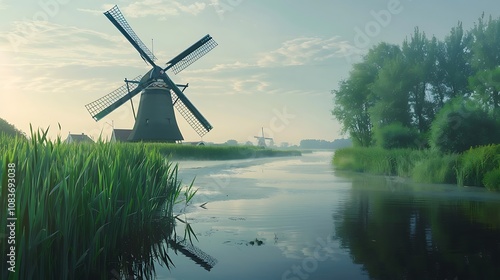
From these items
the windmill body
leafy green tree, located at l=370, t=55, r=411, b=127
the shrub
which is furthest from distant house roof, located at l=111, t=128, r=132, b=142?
leafy green tree, located at l=370, t=55, r=411, b=127

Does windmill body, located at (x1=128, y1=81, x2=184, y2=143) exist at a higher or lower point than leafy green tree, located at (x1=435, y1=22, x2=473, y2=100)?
lower

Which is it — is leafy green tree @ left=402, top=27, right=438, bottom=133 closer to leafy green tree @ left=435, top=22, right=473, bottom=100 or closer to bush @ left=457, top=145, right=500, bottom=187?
leafy green tree @ left=435, top=22, right=473, bottom=100

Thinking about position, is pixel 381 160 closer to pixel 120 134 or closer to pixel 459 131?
pixel 459 131

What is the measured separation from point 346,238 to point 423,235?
194 centimetres

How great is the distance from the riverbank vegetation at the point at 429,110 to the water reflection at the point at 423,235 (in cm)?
747

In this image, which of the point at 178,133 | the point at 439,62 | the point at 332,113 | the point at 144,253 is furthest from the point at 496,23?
the point at 144,253

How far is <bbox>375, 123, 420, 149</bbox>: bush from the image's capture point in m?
34.4

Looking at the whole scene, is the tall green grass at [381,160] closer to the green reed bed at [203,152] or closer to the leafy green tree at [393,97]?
the leafy green tree at [393,97]

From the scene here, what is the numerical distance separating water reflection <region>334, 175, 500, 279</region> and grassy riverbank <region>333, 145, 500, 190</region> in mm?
5134

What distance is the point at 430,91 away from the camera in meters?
49.4

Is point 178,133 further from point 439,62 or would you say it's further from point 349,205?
point 349,205

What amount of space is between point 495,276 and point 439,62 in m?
48.1

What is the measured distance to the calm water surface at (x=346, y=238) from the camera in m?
7.39

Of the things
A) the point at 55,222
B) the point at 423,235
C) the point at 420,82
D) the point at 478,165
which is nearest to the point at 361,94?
the point at 420,82
